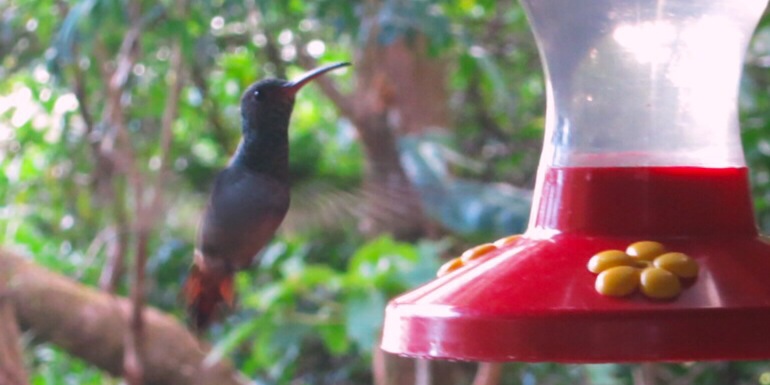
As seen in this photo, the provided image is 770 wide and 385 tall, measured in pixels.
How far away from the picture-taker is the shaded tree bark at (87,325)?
10.4ft

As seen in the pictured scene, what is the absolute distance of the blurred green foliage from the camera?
2.40 meters

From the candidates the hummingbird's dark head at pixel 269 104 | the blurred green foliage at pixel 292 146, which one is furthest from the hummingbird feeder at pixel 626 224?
the blurred green foliage at pixel 292 146

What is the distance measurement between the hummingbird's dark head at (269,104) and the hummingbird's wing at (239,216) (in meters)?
0.09

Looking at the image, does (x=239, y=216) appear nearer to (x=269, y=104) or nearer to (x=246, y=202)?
(x=246, y=202)

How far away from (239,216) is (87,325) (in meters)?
1.52

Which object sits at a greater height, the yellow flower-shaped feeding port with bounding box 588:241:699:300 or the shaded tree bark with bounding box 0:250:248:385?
the yellow flower-shaped feeding port with bounding box 588:241:699:300

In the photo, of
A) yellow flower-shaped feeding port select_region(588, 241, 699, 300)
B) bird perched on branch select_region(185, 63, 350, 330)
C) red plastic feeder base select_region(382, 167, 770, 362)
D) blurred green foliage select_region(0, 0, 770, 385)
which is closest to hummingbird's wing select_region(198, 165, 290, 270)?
bird perched on branch select_region(185, 63, 350, 330)

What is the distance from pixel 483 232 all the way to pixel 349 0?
699 millimetres

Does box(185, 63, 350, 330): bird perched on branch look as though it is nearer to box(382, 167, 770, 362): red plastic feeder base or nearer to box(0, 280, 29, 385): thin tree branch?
box(382, 167, 770, 362): red plastic feeder base

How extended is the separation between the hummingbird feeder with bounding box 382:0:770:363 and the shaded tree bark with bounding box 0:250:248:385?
2108 millimetres

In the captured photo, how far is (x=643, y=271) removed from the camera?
87 centimetres

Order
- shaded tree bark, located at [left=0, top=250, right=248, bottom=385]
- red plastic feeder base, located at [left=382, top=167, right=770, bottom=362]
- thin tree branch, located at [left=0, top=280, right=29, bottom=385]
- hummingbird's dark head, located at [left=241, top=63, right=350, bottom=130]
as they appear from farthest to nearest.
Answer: shaded tree bark, located at [left=0, top=250, right=248, bottom=385]
thin tree branch, located at [left=0, top=280, right=29, bottom=385]
hummingbird's dark head, located at [left=241, top=63, right=350, bottom=130]
red plastic feeder base, located at [left=382, top=167, right=770, bottom=362]

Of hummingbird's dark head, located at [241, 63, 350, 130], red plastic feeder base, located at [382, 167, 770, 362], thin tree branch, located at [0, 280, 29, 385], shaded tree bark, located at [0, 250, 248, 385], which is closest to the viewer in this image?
red plastic feeder base, located at [382, 167, 770, 362]

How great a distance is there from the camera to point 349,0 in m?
2.78
